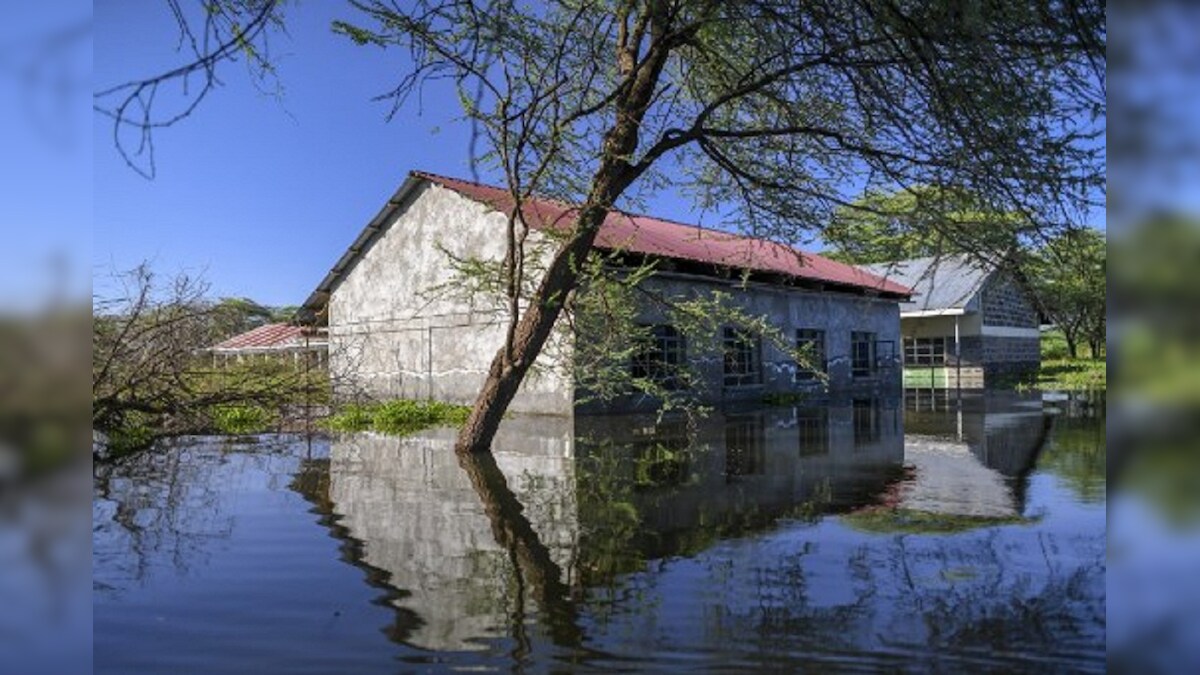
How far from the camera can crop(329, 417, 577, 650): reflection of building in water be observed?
394cm

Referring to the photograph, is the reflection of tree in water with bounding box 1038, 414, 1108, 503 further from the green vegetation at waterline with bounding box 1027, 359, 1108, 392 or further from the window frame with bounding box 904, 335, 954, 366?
the window frame with bounding box 904, 335, 954, 366

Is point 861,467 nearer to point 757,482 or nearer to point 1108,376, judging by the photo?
point 757,482

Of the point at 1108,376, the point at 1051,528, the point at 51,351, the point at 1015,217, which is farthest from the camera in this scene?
the point at 1051,528

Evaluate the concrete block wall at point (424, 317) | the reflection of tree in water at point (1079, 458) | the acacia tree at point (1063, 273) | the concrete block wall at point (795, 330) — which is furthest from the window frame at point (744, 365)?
the acacia tree at point (1063, 273)

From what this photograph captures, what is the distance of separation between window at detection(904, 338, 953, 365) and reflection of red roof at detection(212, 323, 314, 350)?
64.5ft

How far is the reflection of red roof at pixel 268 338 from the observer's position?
24.4 metres

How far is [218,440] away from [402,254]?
7.40 m

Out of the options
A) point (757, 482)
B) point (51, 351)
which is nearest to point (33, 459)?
point (51, 351)

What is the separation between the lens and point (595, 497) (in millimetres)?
7176

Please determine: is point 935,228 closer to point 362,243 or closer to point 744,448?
point 744,448

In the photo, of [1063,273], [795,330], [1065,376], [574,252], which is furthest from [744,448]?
[1065,376]

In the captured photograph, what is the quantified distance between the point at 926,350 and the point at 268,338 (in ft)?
71.2

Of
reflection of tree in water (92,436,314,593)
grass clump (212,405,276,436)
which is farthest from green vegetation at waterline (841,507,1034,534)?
grass clump (212,405,276,436)

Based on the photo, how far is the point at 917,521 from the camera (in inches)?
235
